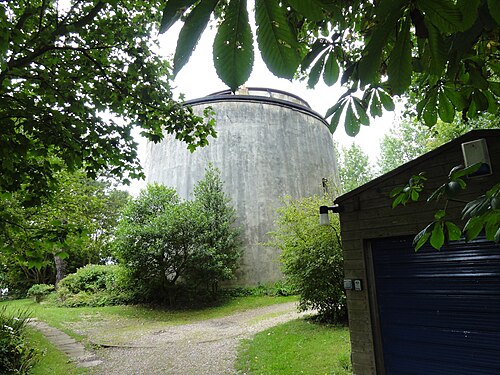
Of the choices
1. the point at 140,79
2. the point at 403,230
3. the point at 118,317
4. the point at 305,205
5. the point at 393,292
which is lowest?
the point at 118,317

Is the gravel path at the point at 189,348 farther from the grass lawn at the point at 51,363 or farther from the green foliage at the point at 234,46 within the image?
the green foliage at the point at 234,46

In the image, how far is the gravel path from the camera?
17.3 feet

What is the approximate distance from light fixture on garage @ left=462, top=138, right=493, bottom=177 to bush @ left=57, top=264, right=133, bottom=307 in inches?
438

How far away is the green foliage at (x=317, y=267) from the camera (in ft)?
23.2

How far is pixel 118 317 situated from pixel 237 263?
4.84m

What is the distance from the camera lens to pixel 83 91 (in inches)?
173

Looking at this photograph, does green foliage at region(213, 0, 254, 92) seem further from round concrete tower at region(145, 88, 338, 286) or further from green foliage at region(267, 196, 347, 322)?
round concrete tower at region(145, 88, 338, 286)

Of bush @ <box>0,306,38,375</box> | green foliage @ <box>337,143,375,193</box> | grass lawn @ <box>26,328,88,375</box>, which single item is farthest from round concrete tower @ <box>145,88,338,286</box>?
green foliage @ <box>337,143,375,193</box>

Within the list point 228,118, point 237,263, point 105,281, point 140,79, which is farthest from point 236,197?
point 140,79

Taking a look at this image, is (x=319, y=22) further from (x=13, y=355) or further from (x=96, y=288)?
(x=96, y=288)

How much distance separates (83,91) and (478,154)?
5.25m

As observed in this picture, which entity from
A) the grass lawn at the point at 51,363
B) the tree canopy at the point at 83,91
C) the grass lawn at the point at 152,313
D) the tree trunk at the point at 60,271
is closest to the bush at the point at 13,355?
the grass lawn at the point at 51,363

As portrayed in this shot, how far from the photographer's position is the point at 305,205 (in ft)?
28.1

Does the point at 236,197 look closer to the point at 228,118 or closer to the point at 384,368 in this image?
the point at 228,118
